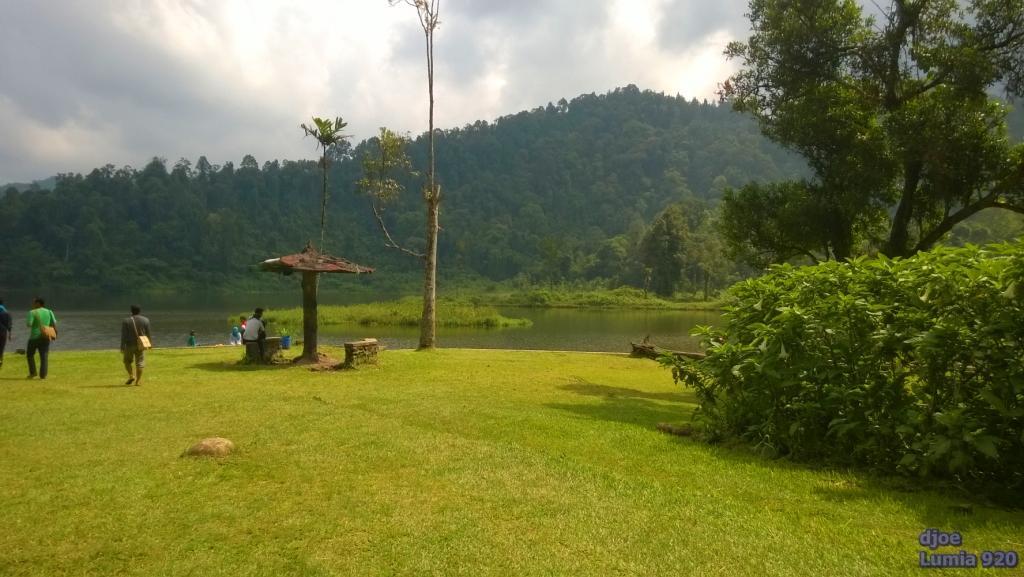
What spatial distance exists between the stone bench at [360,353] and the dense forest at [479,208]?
6701cm

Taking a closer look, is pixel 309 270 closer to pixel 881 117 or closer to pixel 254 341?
pixel 254 341

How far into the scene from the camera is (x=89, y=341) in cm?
3081

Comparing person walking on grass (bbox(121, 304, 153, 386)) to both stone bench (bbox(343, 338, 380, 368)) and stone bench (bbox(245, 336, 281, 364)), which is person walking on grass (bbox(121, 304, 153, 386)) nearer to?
stone bench (bbox(245, 336, 281, 364))

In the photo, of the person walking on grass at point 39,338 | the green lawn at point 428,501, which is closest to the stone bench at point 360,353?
the green lawn at point 428,501

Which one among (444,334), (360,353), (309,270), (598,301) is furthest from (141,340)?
(598,301)

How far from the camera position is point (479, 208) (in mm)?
150250

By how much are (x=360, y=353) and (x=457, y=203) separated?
139 m

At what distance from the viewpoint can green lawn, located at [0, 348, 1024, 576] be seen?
4.14 m

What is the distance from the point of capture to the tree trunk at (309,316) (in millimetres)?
15273

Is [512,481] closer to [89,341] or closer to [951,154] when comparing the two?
[951,154]

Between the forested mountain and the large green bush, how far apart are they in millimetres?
79165

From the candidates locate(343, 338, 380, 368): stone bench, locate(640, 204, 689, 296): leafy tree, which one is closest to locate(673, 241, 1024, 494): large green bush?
locate(343, 338, 380, 368): stone bench

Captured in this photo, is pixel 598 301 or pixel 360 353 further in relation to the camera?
pixel 598 301

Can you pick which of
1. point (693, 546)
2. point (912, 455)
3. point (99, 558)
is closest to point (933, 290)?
point (912, 455)
